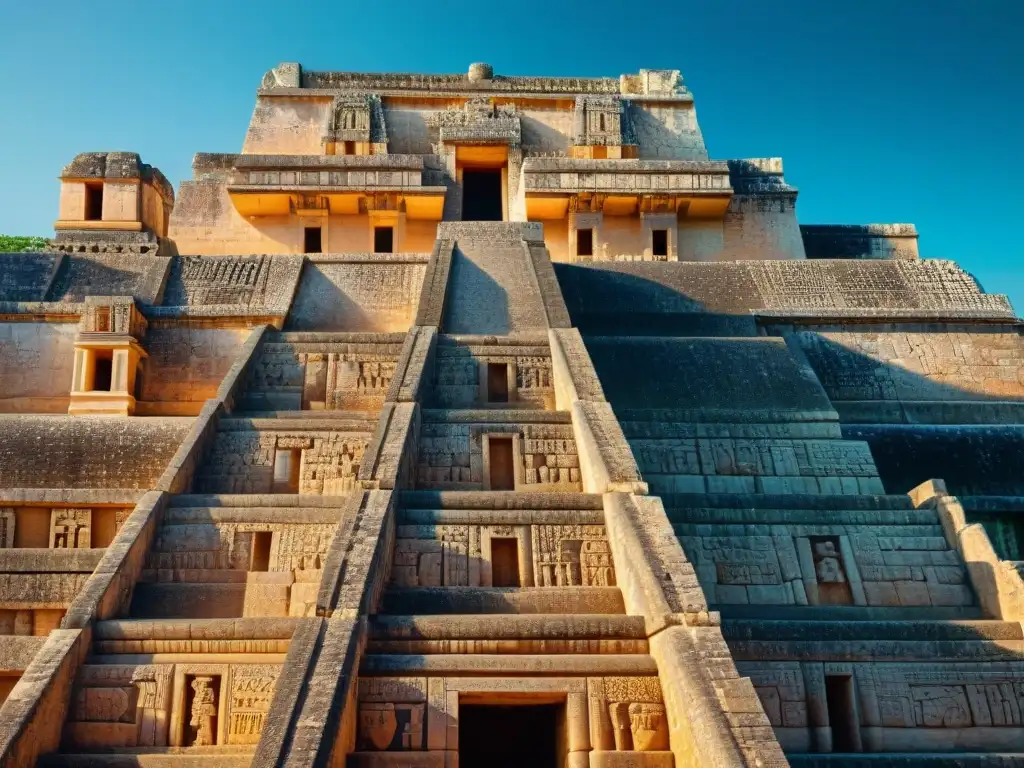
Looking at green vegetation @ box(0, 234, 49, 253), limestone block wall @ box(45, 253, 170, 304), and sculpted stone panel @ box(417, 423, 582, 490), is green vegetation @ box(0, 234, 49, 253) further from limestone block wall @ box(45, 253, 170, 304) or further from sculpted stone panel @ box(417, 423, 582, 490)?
sculpted stone panel @ box(417, 423, 582, 490)

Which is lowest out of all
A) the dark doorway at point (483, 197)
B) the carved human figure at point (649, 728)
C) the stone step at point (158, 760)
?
the stone step at point (158, 760)

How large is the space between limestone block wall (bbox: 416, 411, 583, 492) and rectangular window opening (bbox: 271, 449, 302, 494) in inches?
45.4

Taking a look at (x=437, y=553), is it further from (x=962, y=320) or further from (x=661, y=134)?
(x=661, y=134)

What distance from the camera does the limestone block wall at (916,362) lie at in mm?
13188

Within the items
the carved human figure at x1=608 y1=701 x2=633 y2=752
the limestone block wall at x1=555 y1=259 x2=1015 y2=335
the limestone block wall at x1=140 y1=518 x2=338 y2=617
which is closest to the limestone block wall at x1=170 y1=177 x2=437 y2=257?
the limestone block wall at x1=555 y1=259 x2=1015 y2=335

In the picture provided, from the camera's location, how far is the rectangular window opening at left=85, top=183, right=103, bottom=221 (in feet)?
56.5

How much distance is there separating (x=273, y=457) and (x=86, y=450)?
6.46 feet

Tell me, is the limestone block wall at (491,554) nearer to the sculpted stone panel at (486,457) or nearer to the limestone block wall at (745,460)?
the sculpted stone panel at (486,457)

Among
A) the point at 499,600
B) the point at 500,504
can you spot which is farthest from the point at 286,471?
the point at 499,600

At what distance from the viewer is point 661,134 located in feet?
66.0

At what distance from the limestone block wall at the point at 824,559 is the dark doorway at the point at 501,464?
5.07 feet

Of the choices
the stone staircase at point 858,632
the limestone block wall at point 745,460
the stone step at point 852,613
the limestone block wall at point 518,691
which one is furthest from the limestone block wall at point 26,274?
the stone step at point 852,613

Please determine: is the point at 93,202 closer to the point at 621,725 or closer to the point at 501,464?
the point at 501,464

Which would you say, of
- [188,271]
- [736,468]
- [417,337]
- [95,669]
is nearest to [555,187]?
[188,271]
